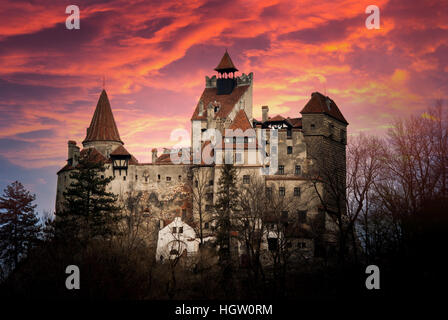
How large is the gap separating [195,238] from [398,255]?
79.0ft

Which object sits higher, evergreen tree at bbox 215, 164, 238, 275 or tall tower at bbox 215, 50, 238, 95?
tall tower at bbox 215, 50, 238, 95

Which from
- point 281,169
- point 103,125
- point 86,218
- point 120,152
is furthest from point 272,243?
point 103,125

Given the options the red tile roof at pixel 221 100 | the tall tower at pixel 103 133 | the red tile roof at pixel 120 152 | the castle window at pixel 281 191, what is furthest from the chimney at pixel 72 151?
the castle window at pixel 281 191

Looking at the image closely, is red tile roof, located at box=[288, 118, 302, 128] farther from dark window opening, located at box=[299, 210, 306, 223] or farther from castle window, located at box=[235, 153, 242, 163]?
dark window opening, located at box=[299, 210, 306, 223]

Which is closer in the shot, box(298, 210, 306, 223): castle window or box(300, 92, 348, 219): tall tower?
box(298, 210, 306, 223): castle window

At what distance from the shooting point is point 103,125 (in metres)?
74.2

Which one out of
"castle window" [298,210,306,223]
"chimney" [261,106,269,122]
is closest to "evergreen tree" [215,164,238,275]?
"castle window" [298,210,306,223]

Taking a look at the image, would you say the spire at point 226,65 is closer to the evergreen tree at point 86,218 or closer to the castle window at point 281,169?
the castle window at point 281,169

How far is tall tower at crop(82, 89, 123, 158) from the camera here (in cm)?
7244

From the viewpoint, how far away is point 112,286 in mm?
37406

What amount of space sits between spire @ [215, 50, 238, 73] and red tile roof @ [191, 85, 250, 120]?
2.95 meters

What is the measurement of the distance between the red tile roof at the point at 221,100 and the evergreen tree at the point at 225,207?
13.9m
